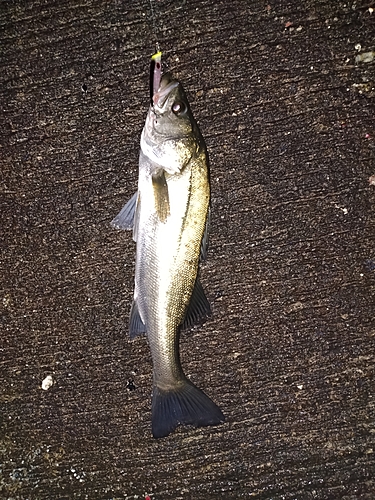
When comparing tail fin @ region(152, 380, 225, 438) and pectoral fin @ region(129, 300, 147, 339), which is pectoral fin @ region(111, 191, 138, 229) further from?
tail fin @ region(152, 380, 225, 438)

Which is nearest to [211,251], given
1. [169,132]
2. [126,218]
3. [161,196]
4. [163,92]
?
[126,218]

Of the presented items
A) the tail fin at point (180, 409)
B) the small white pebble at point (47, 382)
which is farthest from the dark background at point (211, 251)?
the tail fin at point (180, 409)

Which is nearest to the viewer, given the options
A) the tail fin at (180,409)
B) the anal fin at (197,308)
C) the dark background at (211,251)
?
the anal fin at (197,308)

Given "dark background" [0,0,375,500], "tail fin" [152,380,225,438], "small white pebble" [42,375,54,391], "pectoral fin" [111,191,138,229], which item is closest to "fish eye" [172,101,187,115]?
"pectoral fin" [111,191,138,229]

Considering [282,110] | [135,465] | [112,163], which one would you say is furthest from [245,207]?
[135,465]

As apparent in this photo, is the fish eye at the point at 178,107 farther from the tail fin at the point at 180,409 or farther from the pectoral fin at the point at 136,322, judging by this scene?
the tail fin at the point at 180,409

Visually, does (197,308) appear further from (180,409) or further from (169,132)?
(169,132)

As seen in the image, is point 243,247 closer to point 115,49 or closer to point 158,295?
point 158,295
